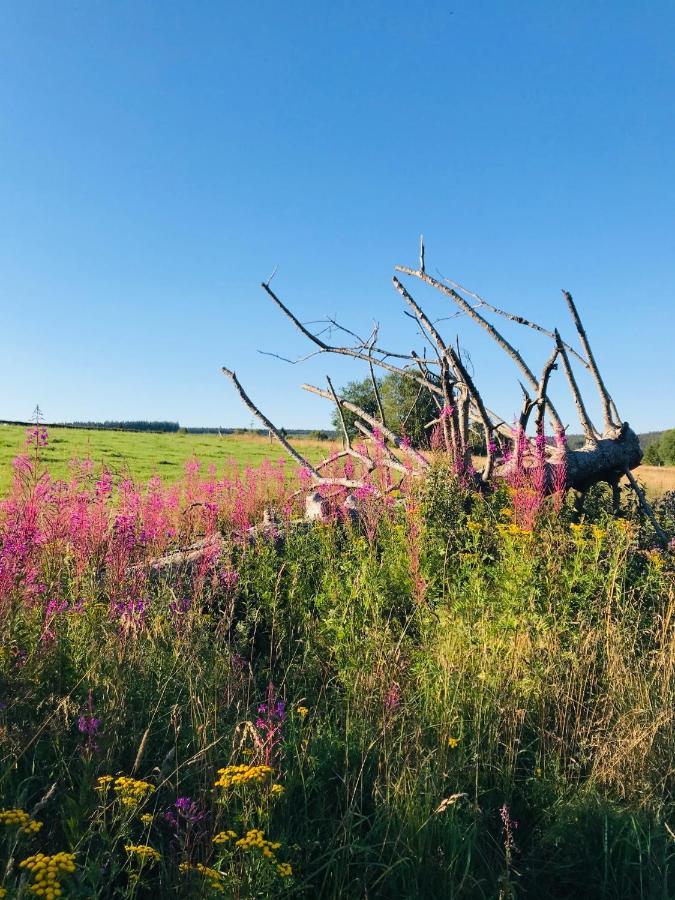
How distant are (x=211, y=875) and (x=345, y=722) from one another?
5.20 ft

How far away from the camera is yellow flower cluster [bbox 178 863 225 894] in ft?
6.31

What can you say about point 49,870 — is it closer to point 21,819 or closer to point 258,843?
point 21,819

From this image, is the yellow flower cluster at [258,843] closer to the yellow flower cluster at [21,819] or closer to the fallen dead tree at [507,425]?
the yellow flower cluster at [21,819]

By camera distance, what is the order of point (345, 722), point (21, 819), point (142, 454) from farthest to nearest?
1. point (142, 454)
2. point (345, 722)
3. point (21, 819)

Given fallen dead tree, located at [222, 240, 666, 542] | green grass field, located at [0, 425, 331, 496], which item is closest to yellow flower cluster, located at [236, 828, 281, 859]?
fallen dead tree, located at [222, 240, 666, 542]

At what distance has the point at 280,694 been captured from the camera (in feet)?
13.8

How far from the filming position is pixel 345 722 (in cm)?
344

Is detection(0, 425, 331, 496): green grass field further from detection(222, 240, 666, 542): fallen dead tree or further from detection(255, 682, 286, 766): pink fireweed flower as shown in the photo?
detection(255, 682, 286, 766): pink fireweed flower

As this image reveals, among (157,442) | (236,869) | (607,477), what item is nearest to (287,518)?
(607,477)

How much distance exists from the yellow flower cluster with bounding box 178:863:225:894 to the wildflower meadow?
0.04ft

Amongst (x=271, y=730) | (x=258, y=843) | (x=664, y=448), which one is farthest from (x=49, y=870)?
(x=664, y=448)

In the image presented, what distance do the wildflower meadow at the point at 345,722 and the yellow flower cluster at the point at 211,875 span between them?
0.01 meters

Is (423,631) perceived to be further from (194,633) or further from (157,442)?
(157,442)

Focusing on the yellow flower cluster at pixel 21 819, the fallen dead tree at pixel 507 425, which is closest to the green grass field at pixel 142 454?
the fallen dead tree at pixel 507 425
